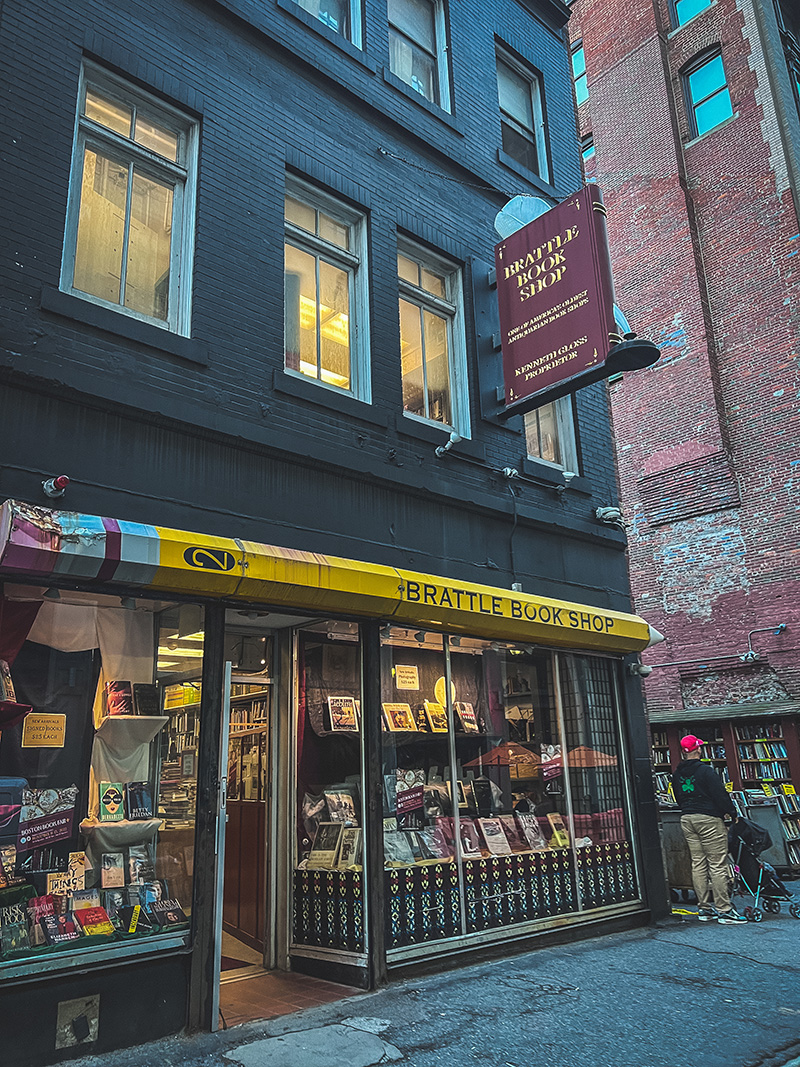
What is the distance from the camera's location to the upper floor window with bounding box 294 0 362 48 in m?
8.56

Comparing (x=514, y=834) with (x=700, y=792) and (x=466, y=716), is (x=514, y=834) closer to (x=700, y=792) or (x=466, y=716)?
(x=466, y=716)

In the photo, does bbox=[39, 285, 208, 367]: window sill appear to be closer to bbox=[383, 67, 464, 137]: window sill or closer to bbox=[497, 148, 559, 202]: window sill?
bbox=[383, 67, 464, 137]: window sill

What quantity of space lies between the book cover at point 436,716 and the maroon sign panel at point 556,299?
3.16 meters

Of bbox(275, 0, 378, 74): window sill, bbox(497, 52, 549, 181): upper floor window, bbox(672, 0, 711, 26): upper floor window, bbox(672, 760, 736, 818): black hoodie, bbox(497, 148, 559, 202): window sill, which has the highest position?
bbox(672, 0, 711, 26): upper floor window

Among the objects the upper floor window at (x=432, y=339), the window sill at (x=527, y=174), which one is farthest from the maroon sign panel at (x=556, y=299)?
the window sill at (x=527, y=174)

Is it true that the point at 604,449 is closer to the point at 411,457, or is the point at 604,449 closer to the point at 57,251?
the point at 411,457

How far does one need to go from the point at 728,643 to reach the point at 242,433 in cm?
1370

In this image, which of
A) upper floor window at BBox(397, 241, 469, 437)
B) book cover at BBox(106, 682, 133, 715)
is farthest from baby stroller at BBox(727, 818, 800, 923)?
book cover at BBox(106, 682, 133, 715)

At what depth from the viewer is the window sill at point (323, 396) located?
6.84 metres

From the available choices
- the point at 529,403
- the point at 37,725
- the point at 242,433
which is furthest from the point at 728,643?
the point at 37,725

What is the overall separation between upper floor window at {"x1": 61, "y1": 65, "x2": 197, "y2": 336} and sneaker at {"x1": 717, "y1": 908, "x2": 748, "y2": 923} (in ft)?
26.9

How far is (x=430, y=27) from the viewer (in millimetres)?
10047

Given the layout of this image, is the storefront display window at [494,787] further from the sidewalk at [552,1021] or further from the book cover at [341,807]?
the sidewalk at [552,1021]

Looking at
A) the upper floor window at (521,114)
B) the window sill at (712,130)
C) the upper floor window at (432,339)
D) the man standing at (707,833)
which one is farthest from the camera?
the window sill at (712,130)
